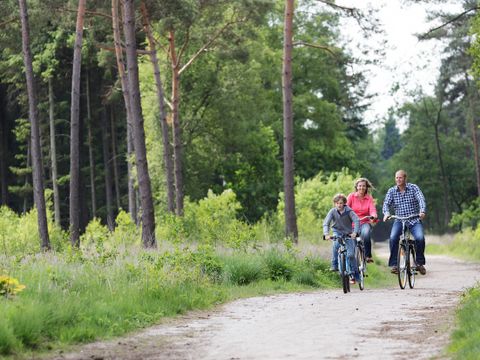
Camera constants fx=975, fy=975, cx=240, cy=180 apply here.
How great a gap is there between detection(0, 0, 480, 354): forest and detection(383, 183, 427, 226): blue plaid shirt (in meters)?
3.54

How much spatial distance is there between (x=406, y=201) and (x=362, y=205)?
1292 mm

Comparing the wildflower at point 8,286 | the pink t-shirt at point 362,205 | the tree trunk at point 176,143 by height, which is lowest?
the wildflower at point 8,286

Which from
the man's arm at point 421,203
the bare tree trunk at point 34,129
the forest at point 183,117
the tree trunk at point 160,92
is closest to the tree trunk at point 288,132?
the forest at point 183,117

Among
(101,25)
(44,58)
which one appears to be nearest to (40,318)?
(101,25)

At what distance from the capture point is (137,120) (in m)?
24.2

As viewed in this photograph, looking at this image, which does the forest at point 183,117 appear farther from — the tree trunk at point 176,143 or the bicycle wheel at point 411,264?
the bicycle wheel at point 411,264

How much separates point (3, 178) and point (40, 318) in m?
54.4

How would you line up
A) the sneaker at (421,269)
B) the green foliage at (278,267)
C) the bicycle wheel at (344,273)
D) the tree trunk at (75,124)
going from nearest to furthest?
the bicycle wheel at (344,273)
the sneaker at (421,269)
the green foliage at (278,267)
the tree trunk at (75,124)

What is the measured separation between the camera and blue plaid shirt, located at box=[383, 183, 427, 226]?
18484 millimetres

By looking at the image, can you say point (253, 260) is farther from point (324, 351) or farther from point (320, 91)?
point (320, 91)

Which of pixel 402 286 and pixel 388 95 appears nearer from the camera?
pixel 402 286

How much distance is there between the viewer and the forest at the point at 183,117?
93.9 ft

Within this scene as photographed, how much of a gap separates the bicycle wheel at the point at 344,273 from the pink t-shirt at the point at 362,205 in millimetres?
1381

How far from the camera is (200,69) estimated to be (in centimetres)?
5144
